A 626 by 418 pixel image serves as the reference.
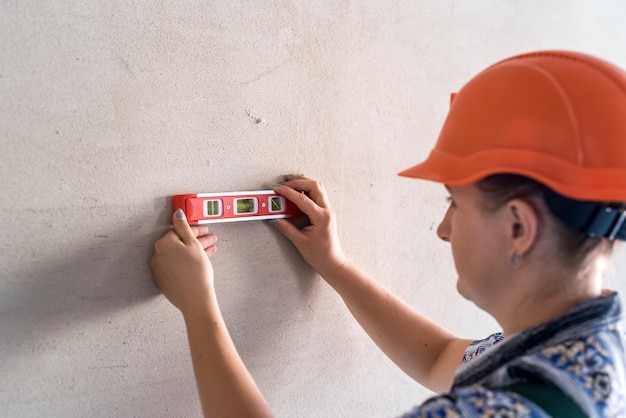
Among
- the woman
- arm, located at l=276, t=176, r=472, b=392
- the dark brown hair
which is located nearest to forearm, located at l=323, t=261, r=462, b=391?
arm, located at l=276, t=176, r=472, b=392

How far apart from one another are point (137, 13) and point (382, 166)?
0.51m

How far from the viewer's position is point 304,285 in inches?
37.9

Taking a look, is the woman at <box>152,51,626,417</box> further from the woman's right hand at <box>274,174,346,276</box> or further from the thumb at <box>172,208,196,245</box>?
the woman's right hand at <box>274,174,346,276</box>

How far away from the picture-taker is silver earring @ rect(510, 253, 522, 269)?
2.11ft

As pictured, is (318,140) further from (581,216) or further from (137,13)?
(581,216)

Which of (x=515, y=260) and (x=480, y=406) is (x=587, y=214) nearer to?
(x=515, y=260)

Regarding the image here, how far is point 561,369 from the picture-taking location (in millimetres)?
589

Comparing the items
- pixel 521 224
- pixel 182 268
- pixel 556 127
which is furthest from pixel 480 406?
pixel 182 268

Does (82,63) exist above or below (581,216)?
above

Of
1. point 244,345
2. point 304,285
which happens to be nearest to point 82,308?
point 244,345

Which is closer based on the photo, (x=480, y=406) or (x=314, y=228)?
(x=480, y=406)

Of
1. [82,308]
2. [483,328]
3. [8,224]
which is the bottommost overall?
[483,328]

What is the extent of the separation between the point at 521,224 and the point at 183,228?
1.47 ft

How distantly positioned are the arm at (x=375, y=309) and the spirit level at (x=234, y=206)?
0.10ft
